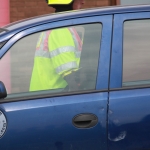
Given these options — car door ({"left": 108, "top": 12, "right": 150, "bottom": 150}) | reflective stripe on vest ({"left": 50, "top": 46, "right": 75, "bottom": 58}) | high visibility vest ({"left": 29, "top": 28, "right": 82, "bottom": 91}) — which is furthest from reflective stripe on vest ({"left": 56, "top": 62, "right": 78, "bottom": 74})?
car door ({"left": 108, "top": 12, "right": 150, "bottom": 150})

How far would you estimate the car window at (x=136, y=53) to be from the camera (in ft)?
11.6

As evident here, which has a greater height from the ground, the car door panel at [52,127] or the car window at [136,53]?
the car window at [136,53]

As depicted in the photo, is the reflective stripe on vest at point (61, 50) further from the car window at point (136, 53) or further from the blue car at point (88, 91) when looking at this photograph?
the car window at point (136, 53)

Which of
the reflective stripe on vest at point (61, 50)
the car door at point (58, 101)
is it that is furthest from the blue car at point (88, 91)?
the reflective stripe on vest at point (61, 50)

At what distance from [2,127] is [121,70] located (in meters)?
0.88

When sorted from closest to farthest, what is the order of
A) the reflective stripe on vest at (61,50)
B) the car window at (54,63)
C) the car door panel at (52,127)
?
the car door panel at (52,127) → the car window at (54,63) → the reflective stripe on vest at (61,50)

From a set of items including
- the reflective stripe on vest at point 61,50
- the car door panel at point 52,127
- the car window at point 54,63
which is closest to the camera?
the car door panel at point 52,127

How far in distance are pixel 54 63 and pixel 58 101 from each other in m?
0.33

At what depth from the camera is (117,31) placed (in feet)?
11.7

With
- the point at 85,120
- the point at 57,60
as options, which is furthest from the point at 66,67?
the point at 85,120

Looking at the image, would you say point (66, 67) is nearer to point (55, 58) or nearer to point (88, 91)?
point (55, 58)

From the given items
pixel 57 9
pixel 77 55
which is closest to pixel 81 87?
pixel 77 55

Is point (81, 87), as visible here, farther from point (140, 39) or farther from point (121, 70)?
point (140, 39)

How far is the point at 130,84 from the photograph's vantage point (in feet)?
11.6
